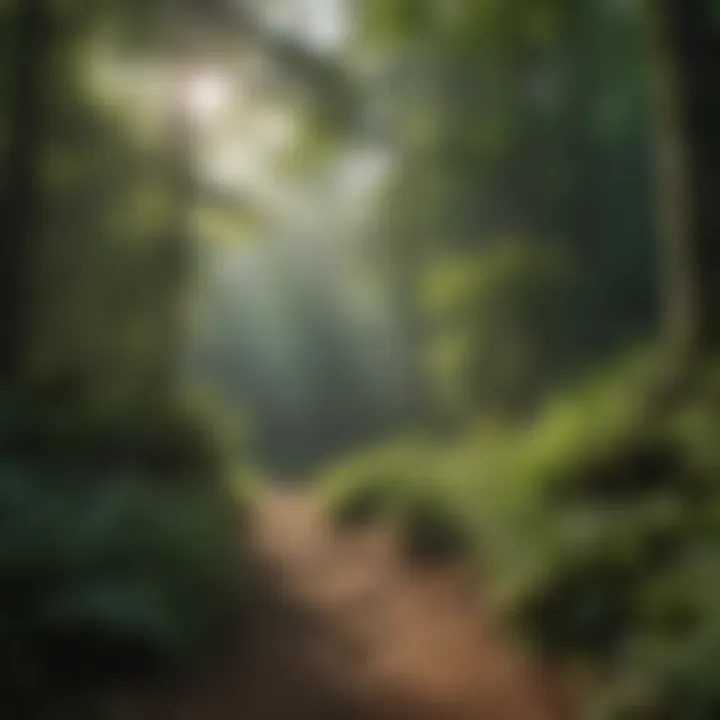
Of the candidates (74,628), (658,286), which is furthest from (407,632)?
(658,286)

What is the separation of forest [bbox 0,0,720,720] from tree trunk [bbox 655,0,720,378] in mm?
17

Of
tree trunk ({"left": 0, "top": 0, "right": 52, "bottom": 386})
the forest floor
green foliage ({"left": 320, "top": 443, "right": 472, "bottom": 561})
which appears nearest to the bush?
green foliage ({"left": 320, "top": 443, "right": 472, "bottom": 561})

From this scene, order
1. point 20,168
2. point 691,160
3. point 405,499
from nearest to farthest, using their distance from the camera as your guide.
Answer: point 691,160 → point 20,168 → point 405,499

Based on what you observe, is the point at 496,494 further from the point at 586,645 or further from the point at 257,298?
the point at 257,298

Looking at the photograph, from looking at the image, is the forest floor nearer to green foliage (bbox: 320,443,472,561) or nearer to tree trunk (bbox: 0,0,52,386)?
green foliage (bbox: 320,443,472,561)

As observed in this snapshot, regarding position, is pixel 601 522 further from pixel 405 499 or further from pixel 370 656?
pixel 405 499

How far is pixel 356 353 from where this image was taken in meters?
8.88

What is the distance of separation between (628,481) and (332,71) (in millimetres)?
4039

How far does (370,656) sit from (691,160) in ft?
11.8

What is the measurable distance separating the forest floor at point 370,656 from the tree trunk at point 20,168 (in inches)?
91.0

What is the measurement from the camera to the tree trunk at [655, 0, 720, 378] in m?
6.93

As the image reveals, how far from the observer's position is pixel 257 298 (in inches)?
377

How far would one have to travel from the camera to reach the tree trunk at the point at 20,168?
7.96 m

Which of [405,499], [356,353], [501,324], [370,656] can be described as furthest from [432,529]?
[370,656]
